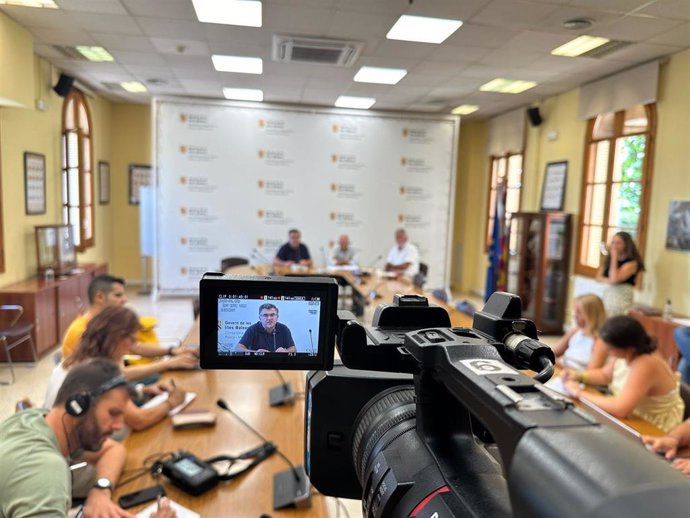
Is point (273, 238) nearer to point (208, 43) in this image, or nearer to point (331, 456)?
point (208, 43)

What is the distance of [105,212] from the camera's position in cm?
811

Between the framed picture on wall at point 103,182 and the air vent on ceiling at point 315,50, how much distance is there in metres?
4.06

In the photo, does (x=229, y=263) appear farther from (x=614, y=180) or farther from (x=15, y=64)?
(x=614, y=180)

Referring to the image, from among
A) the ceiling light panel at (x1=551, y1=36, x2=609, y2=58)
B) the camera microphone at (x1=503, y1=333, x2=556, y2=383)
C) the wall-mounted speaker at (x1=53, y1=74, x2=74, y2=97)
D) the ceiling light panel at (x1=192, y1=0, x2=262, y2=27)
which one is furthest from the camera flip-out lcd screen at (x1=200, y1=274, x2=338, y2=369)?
the wall-mounted speaker at (x1=53, y1=74, x2=74, y2=97)

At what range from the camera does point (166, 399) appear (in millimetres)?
2123

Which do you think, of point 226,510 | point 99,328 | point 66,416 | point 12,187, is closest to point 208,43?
point 12,187

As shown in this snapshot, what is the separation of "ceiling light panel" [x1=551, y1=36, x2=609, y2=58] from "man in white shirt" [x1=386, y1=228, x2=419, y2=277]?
9.74 ft

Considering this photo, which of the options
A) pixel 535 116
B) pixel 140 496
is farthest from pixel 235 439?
pixel 535 116

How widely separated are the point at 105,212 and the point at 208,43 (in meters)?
4.40

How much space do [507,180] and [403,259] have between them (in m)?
2.51

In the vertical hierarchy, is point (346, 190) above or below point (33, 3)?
below

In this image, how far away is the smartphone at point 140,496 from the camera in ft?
4.93

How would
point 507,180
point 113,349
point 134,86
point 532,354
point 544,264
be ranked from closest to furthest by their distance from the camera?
point 532,354 → point 113,349 → point 544,264 → point 134,86 → point 507,180

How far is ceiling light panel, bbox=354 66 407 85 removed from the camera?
18.2ft
